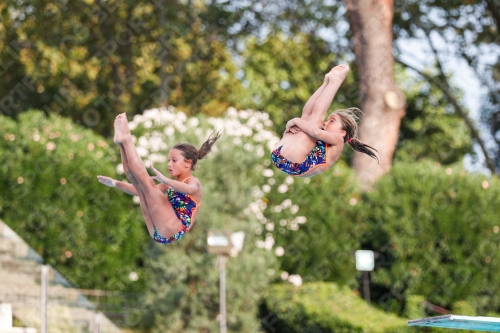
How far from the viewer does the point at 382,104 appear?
1628 cm

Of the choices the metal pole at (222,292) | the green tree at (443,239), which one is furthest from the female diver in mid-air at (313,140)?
the green tree at (443,239)

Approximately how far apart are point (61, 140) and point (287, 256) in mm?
4303

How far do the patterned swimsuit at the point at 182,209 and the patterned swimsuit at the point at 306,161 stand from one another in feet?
2.53

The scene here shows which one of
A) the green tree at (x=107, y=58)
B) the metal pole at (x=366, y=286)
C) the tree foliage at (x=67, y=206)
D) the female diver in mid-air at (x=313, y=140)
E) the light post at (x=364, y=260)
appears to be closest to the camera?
the female diver in mid-air at (x=313, y=140)

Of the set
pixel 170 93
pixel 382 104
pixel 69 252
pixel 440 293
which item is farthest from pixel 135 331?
pixel 170 93

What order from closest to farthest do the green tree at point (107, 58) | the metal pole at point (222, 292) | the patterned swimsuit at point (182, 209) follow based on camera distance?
the patterned swimsuit at point (182, 209)
the metal pole at point (222, 292)
the green tree at point (107, 58)

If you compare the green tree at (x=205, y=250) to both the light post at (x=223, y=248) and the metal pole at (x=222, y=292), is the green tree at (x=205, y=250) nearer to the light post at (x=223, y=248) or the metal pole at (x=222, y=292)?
the light post at (x=223, y=248)

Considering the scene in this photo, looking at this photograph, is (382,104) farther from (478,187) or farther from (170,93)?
(170,93)

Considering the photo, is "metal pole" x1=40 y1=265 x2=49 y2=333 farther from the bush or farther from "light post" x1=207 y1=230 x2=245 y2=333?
the bush

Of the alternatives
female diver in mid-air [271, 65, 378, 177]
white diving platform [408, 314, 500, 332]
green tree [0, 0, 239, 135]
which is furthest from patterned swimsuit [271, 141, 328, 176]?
green tree [0, 0, 239, 135]

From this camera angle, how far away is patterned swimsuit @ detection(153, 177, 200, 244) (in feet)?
18.3

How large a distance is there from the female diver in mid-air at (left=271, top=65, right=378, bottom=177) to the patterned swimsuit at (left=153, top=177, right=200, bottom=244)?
771 millimetres

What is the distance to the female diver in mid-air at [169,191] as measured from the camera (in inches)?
208

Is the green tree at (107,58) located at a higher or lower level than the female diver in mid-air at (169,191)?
lower
